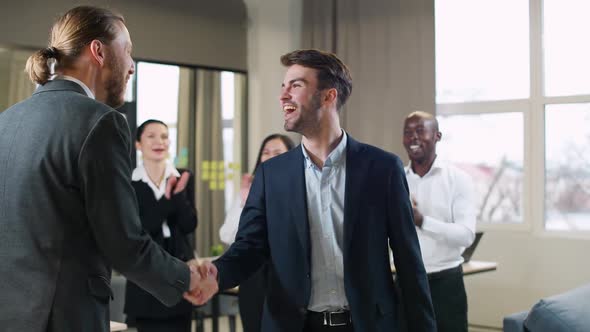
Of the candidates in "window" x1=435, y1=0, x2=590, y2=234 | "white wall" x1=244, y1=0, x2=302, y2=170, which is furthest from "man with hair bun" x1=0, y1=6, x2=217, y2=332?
"white wall" x1=244, y1=0, x2=302, y2=170

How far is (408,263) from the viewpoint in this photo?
237cm

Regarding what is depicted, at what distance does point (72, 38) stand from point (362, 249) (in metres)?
1.03

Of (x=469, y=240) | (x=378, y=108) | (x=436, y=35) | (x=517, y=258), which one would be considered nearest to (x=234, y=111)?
(x=378, y=108)

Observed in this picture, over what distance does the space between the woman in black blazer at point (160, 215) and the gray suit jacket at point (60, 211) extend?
2.43 meters

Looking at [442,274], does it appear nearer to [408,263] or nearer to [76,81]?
[408,263]

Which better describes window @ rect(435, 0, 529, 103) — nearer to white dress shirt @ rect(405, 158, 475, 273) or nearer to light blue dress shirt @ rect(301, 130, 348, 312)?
white dress shirt @ rect(405, 158, 475, 273)

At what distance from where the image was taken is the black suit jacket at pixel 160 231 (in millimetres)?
4305

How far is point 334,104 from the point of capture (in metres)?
2.61

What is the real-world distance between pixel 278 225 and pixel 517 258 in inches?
179

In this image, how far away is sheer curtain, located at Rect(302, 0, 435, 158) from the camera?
6988 millimetres

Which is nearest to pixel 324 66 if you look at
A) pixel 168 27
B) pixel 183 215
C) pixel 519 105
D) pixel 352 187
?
pixel 352 187

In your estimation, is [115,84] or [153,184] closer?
[115,84]

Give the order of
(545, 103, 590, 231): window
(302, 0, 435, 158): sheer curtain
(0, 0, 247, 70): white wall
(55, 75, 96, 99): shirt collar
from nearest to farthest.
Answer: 1. (55, 75, 96, 99): shirt collar
2. (0, 0, 247, 70): white wall
3. (545, 103, 590, 231): window
4. (302, 0, 435, 158): sheer curtain

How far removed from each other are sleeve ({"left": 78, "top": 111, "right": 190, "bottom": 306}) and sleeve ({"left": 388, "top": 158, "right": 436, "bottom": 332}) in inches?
30.5
